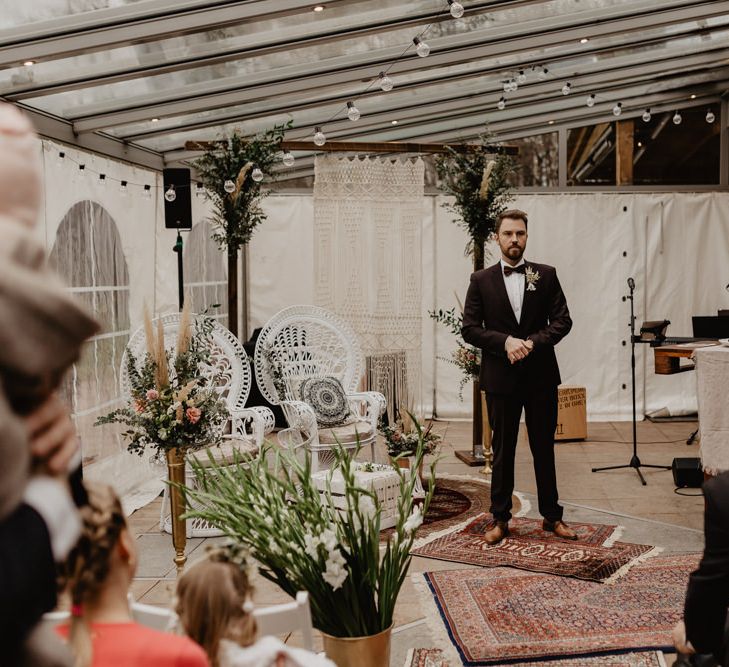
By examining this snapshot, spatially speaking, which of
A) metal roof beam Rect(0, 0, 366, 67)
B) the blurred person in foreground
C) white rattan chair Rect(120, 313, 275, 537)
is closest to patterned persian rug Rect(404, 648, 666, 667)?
white rattan chair Rect(120, 313, 275, 537)

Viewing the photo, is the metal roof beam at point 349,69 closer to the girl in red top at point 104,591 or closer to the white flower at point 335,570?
the white flower at point 335,570

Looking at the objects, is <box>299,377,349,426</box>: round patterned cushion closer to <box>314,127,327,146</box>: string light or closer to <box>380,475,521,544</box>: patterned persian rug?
<box>380,475,521,544</box>: patterned persian rug

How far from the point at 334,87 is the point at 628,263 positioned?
403 cm

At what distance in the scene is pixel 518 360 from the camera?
4215mm

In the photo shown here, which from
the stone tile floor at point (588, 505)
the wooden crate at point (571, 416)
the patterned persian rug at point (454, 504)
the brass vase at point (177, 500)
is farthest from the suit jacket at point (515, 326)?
the wooden crate at point (571, 416)

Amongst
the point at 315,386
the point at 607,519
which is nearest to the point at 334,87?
the point at 315,386

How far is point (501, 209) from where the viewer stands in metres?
6.09

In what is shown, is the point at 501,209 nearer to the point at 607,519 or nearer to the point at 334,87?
the point at 334,87

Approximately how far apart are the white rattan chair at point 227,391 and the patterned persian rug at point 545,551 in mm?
1179

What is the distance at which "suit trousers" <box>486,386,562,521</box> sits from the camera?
169 inches

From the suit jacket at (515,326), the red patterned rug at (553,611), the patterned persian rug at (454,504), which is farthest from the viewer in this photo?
the patterned persian rug at (454,504)

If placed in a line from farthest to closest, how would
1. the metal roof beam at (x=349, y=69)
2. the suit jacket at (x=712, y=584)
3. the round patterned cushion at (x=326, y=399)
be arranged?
the round patterned cushion at (x=326, y=399), the metal roof beam at (x=349, y=69), the suit jacket at (x=712, y=584)

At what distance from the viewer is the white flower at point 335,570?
6.04ft

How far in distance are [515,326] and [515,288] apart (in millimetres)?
206
